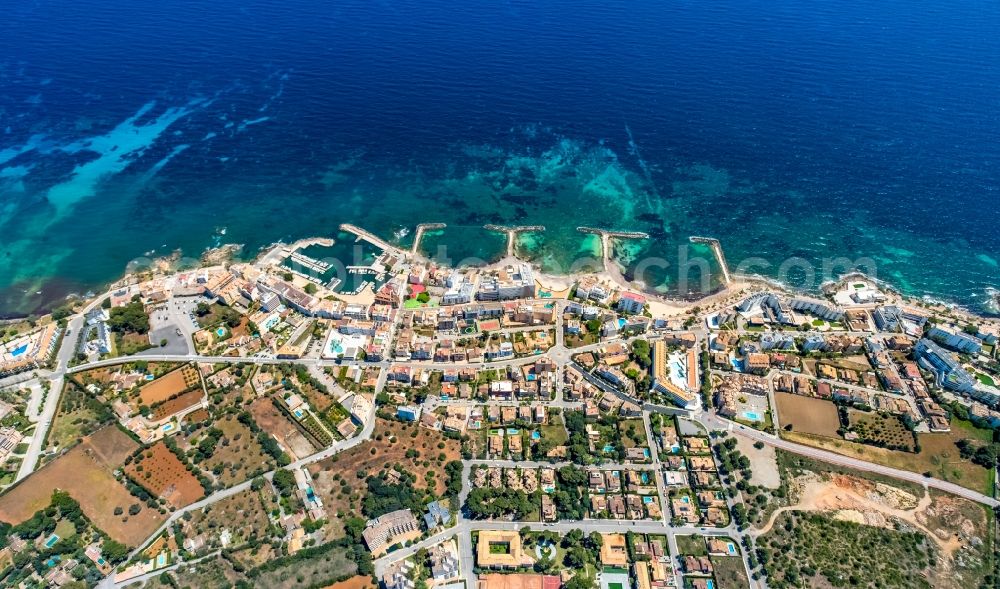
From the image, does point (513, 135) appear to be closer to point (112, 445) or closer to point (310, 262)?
point (310, 262)

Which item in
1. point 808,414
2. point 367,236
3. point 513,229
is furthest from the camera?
point 513,229

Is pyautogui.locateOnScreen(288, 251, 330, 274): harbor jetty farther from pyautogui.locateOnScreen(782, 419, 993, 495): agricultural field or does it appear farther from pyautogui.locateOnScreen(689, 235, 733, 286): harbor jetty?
pyautogui.locateOnScreen(782, 419, 993, 495): agricultural field

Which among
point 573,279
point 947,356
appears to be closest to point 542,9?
point 573,279

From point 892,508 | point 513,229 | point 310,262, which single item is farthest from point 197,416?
point 892,508

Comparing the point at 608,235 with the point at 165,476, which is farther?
the point at 608,235

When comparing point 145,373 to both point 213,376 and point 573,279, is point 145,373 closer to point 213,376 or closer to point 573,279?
point 213,376

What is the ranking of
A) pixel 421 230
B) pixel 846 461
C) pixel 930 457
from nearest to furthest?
1. pixel 846 461
2. pixel 930 457
3. pixel 421 230

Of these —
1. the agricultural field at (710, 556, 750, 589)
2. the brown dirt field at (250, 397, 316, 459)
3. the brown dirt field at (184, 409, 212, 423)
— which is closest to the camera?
the agricultural field at (710, 556, 750, 589)

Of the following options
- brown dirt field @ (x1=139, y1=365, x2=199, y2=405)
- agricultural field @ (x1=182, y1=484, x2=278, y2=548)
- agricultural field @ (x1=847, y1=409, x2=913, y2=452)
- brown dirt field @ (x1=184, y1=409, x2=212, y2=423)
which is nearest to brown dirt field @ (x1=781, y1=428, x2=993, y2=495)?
agricultural field @ (x1=847, y1=409, x2=913, y2=452)
